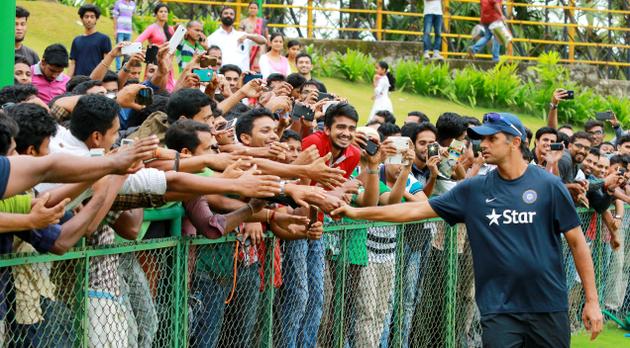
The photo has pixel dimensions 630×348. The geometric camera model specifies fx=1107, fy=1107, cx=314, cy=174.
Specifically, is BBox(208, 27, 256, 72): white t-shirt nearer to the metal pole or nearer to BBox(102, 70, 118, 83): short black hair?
BBox(102, 70, 118, 83): short black hair

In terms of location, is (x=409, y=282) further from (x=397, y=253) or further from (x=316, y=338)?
(x=316, y=338)

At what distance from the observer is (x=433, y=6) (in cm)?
2094

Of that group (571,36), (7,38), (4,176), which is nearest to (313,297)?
(7,38)

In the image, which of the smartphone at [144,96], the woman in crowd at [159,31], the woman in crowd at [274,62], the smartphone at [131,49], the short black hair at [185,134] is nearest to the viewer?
the short black hair at [185,134]

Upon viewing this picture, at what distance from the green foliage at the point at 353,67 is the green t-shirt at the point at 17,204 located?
16721mm

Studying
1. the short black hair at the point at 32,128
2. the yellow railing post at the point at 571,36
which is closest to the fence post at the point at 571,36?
the yellow railing post at the point at 571,36

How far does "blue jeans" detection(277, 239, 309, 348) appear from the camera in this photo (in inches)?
284

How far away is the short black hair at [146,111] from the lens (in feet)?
25.8

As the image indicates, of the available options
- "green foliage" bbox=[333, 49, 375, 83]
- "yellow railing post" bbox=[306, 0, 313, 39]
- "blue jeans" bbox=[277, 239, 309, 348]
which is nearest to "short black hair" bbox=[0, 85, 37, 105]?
"blue jeans" bbox=[277, 239, 309, 348]

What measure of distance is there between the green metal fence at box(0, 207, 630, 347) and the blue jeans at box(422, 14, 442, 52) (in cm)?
1240

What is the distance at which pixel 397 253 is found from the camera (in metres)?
8.41

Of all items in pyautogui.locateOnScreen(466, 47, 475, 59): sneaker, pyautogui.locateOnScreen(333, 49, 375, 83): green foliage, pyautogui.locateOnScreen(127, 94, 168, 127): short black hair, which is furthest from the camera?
pyautogui.locateOnScreen(466, 47, 475, 59): sneaker

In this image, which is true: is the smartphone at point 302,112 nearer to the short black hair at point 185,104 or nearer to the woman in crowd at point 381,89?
the short black hair at point 185,104

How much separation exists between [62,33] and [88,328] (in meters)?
15.0
